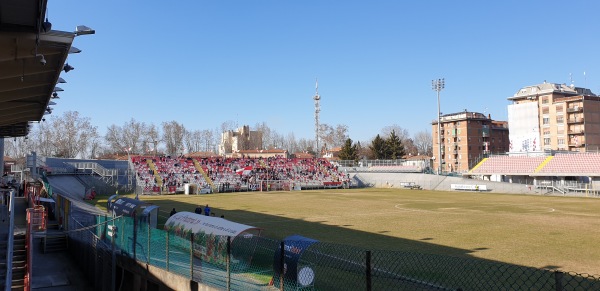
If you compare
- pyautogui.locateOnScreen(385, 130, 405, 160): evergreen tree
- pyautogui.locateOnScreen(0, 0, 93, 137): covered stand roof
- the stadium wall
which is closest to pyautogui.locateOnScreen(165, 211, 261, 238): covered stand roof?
pyautogui.locateOnScreen(0, 0, 93, 137): covered stand roof

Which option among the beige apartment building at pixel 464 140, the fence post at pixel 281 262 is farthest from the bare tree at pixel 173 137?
the fence post at pixel 281 262

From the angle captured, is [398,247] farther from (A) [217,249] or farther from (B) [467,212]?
(B) [467,212]

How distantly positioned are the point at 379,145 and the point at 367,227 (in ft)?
286

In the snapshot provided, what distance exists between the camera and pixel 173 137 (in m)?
130

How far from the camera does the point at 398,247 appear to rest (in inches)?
699

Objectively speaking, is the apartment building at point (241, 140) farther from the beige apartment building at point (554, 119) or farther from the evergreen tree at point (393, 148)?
the beige apartment building at point (554, 119)

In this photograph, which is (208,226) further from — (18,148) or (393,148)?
(18,148)

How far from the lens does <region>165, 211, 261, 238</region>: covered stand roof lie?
40.4ft

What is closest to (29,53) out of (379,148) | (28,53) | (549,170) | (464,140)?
(28,53)

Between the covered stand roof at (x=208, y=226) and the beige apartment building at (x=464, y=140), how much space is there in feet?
311

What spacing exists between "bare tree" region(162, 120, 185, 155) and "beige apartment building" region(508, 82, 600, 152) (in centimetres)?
9266

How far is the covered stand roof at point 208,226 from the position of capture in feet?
40.4

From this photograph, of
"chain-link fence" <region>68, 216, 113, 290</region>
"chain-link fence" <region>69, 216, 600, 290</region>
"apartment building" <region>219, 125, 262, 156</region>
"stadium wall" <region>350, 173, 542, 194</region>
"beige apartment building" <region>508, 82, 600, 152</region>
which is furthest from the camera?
"apartment building" <region>219, 125, 262, 156</region>

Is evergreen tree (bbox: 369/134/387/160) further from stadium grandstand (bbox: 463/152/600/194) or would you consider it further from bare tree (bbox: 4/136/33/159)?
bare tree (bbox: 4/136/33/159)
